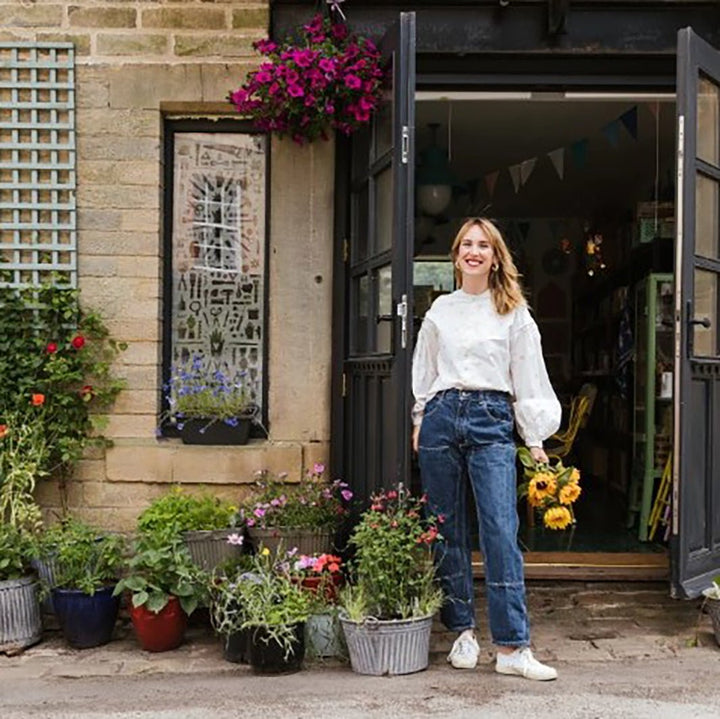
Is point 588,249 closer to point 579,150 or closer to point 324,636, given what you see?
point 579,150

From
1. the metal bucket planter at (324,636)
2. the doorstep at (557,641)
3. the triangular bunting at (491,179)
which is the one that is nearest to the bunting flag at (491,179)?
the triangular bunting at (491,179)

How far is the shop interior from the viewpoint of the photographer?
22.9ft

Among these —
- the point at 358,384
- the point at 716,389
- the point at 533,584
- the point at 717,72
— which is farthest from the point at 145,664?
the point at 717,72

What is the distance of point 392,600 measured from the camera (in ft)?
14.3

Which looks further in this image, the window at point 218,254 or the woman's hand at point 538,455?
the window at point 218,254

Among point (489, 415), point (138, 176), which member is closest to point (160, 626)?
point (489, 415)

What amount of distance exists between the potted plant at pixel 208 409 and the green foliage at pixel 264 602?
0.89 metres

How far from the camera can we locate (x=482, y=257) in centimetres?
439

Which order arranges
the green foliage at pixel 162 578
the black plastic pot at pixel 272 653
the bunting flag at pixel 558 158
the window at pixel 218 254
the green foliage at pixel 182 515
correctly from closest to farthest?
the black plastic pot at pixel 272 653
the green foliage at pixel 162 578
the green foliage at pixel 182 515
the window at pixel 218 254
the bunting flag at pixel 558 158

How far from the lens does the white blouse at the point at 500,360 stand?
432cm

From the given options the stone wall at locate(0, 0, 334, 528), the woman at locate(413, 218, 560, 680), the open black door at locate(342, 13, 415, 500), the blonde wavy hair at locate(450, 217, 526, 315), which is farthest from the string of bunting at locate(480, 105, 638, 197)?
the woman at locate(413, 218, 560, 680)

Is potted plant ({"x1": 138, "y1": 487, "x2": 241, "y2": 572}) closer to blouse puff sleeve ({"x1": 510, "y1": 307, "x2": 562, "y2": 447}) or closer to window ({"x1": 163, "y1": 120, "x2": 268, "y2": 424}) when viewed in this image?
window ({"x1": 163, "y1": 120, "x2": 268, "y2": 424})

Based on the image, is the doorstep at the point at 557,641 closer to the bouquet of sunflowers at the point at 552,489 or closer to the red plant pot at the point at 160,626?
the red plant pot at the point at 160,626

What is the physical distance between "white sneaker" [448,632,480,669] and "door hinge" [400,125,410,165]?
7.23 feet
